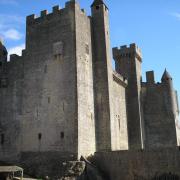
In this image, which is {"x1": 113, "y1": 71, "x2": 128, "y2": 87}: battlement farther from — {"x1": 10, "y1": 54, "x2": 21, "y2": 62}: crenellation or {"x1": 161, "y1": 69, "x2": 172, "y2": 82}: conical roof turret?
{"x1": 10, "y1": 54, "x2": 21, "y2": 62}: crenellation

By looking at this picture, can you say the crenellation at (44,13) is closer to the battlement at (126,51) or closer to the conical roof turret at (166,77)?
the battlement at (126,51)

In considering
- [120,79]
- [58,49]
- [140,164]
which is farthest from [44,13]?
[140,164]

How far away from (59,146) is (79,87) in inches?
213

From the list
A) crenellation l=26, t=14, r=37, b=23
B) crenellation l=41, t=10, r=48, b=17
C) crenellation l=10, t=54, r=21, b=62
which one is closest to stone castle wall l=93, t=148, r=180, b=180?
crenellation l=10, t=54, r=21, b=62

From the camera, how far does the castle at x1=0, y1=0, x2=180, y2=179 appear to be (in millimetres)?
29656

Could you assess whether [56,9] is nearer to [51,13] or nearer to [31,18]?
[51,13]

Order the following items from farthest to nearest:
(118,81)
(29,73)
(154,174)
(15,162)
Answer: (118,81) < (29,73) < (15,162) < (154,174)

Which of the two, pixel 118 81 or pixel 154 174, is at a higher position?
pixel 118 81

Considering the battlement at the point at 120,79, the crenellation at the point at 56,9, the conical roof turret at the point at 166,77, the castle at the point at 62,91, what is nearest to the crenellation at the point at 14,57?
the castle at the point at 62,91

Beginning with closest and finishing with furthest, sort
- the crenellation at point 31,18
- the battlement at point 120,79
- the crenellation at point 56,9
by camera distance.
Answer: the crenellation at point 56,9 → the crenellation at point 31,18 → the battlement at point 120,79

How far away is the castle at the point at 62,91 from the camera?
29.7 meters

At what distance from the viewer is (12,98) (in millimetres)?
33969

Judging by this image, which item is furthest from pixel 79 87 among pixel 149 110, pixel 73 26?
pixel 149 110

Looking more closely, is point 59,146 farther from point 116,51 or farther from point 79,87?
point 116,51
